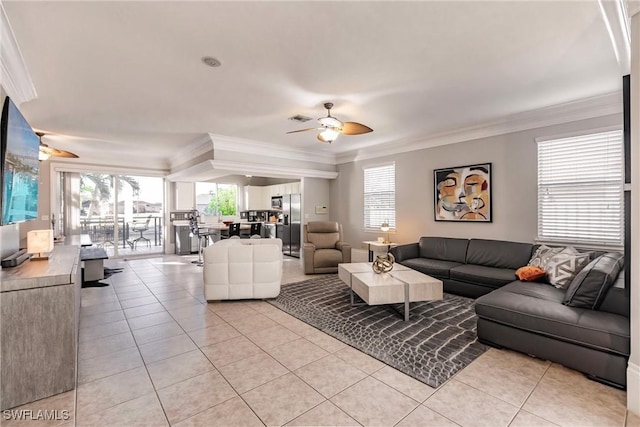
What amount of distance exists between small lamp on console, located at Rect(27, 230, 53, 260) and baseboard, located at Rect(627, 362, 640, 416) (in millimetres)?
4553

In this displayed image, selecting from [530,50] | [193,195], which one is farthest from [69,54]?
[193,195]

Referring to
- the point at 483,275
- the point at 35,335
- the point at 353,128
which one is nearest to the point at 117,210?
the point at 35,335

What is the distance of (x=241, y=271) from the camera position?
12.9 ft

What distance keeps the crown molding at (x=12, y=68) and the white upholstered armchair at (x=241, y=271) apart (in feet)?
8.00

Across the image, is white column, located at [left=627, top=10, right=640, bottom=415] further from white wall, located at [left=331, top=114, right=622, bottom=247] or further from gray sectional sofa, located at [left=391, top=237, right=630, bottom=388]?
white wall, located at [left=331, top=114, right=622, bottom=247]

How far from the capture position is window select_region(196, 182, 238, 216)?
8969 mm

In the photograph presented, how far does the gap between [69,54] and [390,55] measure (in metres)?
2.88

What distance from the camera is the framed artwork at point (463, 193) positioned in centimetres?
474

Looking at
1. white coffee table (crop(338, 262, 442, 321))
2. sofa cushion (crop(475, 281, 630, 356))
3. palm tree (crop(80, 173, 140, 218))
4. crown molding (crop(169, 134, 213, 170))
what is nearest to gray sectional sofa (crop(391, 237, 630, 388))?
sofa cushion (crop(475, 281, 630, 356))

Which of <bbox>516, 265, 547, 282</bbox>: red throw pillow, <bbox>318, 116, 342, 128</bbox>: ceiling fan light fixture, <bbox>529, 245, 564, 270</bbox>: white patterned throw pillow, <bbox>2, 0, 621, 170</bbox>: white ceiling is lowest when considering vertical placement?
<bbox>516, 265, 547, 282</bbox>: red throw pillow

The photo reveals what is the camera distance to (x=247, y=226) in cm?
770

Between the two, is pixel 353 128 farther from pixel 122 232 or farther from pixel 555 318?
pixel 122 232

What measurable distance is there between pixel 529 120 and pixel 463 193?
1.39 m

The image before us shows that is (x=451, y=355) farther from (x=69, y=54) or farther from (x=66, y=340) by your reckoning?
(x=69, y=54)
